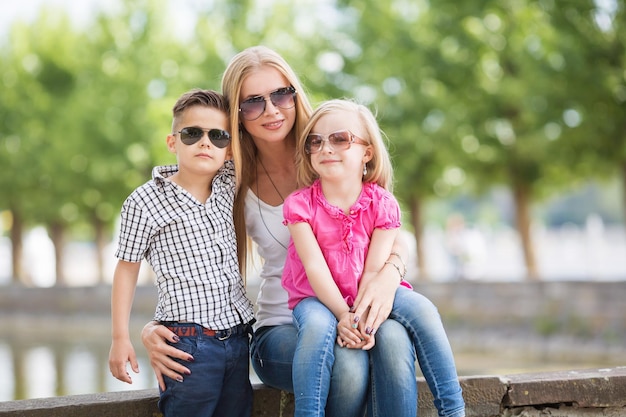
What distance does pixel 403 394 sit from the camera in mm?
2541

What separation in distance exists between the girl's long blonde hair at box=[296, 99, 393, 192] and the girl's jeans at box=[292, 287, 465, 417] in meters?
0.58

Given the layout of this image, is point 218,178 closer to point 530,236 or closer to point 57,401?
point 57,401

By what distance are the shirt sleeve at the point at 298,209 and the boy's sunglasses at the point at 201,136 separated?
1.12 feet

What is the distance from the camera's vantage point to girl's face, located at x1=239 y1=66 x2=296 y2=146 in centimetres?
319

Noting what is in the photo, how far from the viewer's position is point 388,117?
14828 millimetres

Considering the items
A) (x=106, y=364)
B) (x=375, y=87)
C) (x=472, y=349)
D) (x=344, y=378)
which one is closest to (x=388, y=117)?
(x=375, y=87)

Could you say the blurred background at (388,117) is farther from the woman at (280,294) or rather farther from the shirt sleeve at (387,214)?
the shirt sleeve at (387,214)

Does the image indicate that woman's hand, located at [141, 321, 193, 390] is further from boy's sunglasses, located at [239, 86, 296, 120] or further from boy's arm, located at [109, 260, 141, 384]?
boy's sunglasses, located at [239, 86, 296, 120]

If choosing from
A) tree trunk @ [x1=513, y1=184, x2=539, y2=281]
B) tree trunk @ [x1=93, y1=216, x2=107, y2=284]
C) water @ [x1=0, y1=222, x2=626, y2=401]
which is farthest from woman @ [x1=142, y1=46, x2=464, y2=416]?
tree trunk @ [x1=93, y1=216, x2=107, y2=284]

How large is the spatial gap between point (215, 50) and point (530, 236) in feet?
22.4

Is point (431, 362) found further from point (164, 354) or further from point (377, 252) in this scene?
point (164, 354)

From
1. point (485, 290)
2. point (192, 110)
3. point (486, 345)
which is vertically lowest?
point (486, 345)

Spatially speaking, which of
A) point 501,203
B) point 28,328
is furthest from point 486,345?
point 501,203

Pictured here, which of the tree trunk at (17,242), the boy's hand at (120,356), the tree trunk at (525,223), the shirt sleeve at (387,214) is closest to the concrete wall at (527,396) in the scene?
the boy's hand at (120,356)
